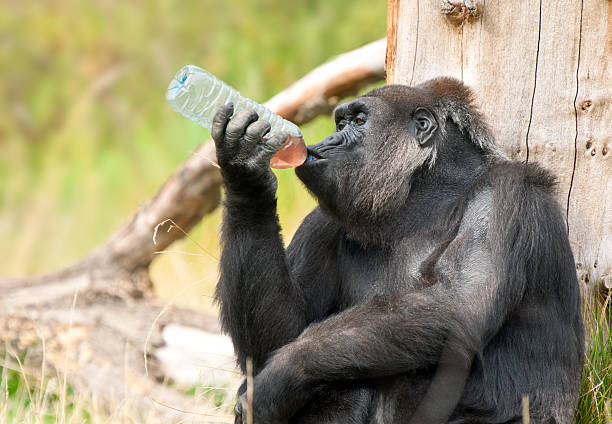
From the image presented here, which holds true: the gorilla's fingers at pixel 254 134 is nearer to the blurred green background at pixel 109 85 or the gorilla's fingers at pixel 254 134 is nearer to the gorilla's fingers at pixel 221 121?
the gorilla's fingers at pixel 221 121

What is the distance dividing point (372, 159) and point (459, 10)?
986mm

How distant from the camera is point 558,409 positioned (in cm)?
330

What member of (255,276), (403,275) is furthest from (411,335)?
(255,276)

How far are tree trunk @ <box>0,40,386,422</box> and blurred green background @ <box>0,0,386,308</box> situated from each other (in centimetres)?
280

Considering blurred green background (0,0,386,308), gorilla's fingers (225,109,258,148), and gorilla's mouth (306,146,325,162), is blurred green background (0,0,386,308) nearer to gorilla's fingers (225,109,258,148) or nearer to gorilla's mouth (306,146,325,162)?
gorilla's mouth (306,146,325,162)

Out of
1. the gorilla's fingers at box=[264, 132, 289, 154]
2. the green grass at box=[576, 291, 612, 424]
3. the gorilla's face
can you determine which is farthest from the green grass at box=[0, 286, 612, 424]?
the gorilla's fingers at box=[264, 132, 289, 154]

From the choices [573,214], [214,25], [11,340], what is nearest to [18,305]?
[11,340]

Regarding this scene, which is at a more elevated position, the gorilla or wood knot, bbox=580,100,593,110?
wood knot, bbox=580,100,593,110

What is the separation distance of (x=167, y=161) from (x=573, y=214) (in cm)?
950

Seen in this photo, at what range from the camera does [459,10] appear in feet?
13.4

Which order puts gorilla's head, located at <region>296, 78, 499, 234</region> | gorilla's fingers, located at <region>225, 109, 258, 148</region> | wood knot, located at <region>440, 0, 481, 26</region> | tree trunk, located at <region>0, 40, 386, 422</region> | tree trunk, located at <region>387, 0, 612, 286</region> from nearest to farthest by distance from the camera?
gorilla's fingers, located at <region>225, 109, 258, 148</region>
gorilla's head, located at <region>296, 78, 499, 234</region>
tree trunk, located at <region>387, 0, 612, 286</region>
wood knot, located at <region>440, 0, 481, 26</region>
tree trunk, located at <region>0, 40, 386, 422</region>

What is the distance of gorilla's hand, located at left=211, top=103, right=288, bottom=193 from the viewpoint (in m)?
3.30

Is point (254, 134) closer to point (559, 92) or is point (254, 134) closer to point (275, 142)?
point (275, 142)

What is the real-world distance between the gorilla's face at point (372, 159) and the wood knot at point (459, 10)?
60 cm
